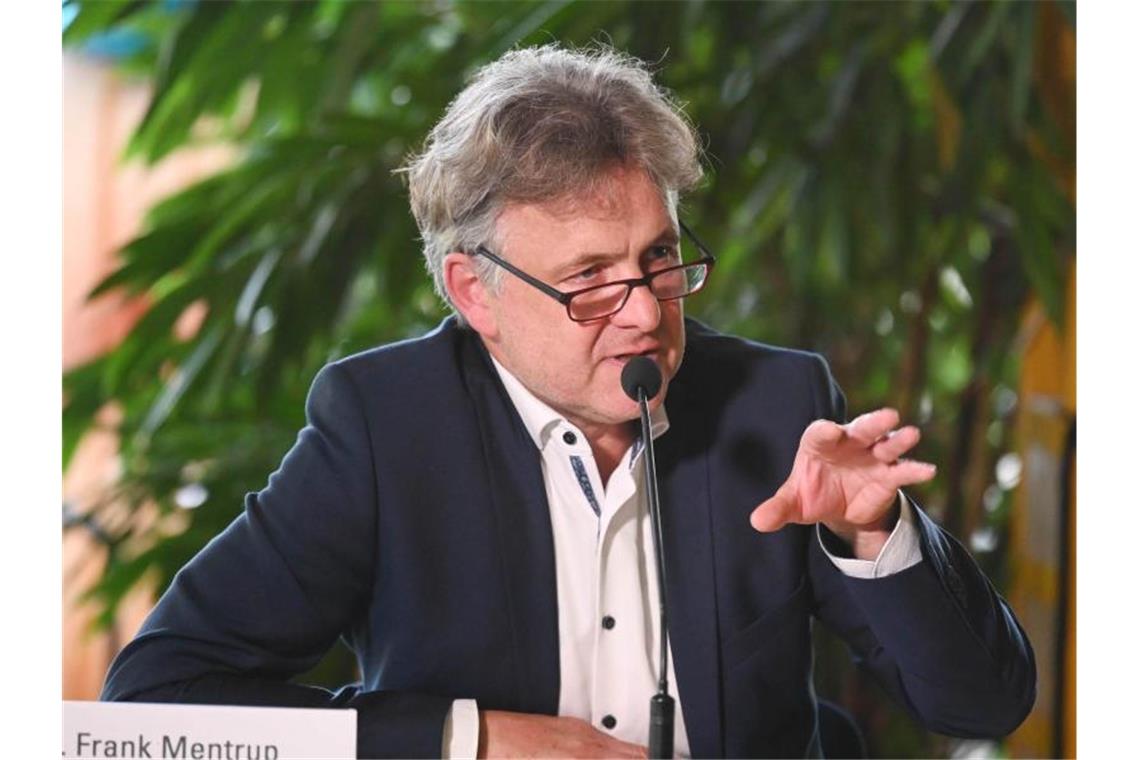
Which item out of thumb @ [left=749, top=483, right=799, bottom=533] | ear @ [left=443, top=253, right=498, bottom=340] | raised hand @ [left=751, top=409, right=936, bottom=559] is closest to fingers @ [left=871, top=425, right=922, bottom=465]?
raised hand @ [left=751, top=409, right=936, bottom=559]

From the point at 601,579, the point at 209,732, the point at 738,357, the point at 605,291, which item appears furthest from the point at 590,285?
the point at 209,732

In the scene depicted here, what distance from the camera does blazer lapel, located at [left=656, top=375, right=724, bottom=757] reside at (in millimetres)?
1474

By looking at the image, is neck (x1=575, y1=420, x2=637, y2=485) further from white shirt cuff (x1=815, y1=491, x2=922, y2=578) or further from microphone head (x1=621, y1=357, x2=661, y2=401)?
white shirt cuff (x1=815, y1=491, x2=922, y2=578)

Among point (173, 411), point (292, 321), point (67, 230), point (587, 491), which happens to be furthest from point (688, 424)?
point (67, 230)

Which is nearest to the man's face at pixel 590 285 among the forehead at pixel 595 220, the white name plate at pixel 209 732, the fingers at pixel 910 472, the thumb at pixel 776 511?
the forehead at pixel 595 220

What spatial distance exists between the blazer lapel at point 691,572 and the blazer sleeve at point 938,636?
0.46 ft

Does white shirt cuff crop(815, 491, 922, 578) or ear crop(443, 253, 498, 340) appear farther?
ear crop(443, 253, 498, 340)

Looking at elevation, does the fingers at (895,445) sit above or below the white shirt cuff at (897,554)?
above

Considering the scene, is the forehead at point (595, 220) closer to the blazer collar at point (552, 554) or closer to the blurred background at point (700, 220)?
the blazer collar at point (552, 554)

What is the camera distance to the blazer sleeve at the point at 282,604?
1.46 metres

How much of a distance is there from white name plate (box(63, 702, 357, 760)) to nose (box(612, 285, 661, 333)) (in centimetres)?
54

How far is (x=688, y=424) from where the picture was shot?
153cm

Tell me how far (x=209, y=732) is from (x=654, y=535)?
0.59 m
